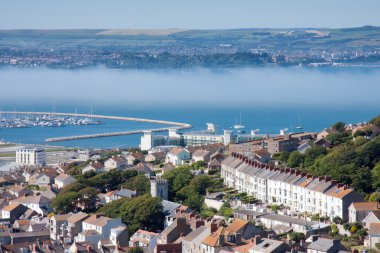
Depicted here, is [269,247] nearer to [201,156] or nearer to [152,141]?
[201,156]

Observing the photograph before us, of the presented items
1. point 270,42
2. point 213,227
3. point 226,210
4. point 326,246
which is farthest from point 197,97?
point 270,42

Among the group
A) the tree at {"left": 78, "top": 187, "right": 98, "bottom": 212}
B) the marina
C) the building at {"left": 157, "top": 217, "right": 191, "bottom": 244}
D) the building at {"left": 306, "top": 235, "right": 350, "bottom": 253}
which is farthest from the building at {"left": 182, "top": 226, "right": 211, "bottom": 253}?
the marina

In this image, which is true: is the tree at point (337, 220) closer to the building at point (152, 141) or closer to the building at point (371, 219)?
the building at point (371, 219)

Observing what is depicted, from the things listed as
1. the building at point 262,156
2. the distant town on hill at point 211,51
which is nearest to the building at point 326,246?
the building at point 262,156

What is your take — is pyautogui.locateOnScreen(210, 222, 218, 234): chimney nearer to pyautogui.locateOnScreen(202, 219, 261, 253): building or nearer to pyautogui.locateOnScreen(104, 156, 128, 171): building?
pyautogui.locateOnScreen(202, 219, 261, 253): building

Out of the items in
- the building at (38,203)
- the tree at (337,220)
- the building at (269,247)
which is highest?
the building at (269,247)

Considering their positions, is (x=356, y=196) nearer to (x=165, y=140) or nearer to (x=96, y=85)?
(x=165, y=140)

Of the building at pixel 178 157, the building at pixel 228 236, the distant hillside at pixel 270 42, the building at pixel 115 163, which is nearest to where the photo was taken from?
the building at pixel 228 236

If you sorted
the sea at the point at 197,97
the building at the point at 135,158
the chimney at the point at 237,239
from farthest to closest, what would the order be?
the sea at the point at 197,97 → the building at the point at 135,158 → the chimney at the point at 237,239
